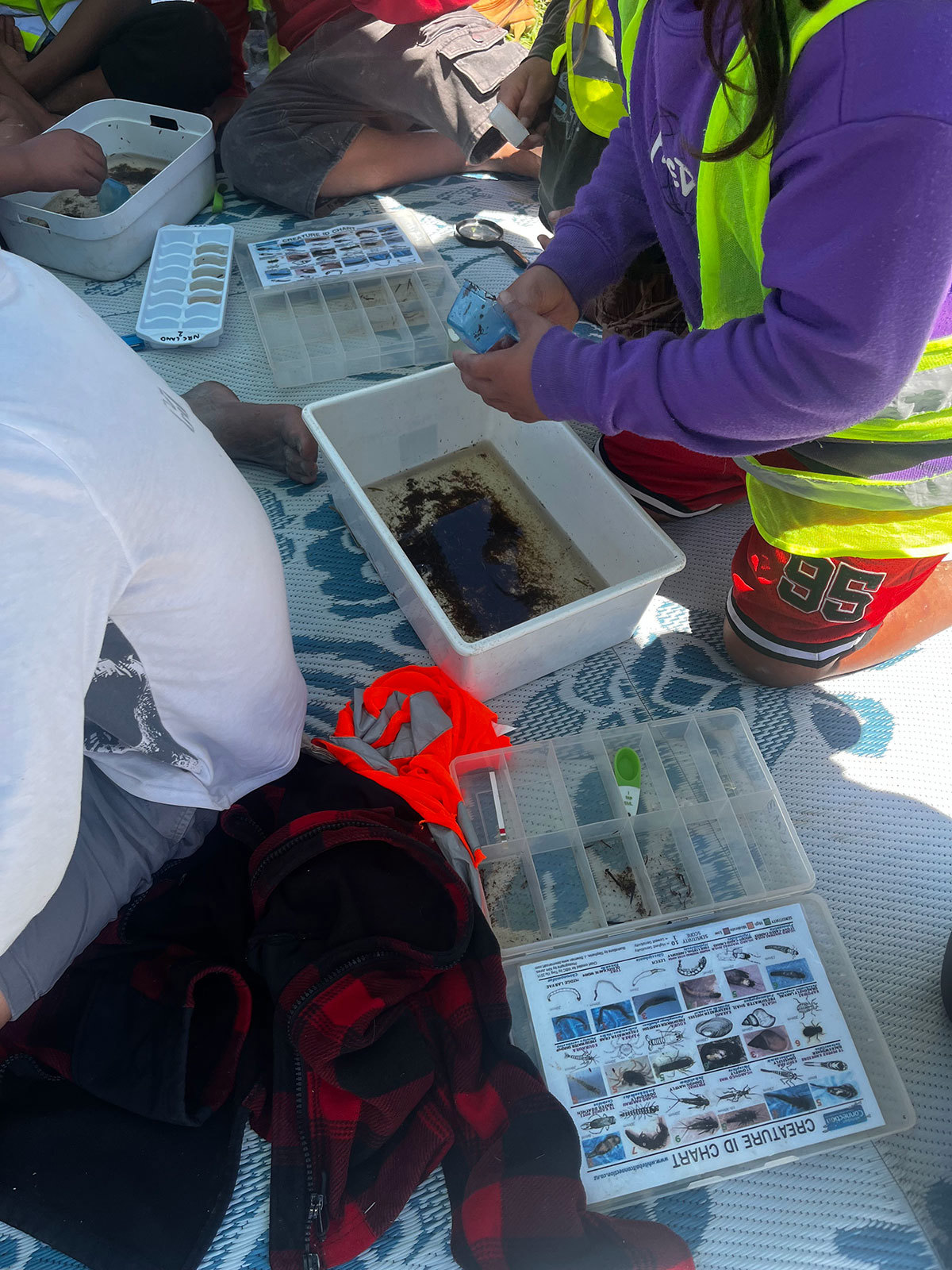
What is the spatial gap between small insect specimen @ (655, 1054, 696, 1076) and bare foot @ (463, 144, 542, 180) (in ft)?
5.44

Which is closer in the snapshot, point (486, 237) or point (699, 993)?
point (699, 993)

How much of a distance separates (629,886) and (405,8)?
1.47m

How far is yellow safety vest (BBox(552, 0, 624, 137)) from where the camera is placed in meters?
1.04

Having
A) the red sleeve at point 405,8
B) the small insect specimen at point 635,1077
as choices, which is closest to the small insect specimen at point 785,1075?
the small insect specimen at point 635,1077

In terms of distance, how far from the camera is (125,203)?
1326 mm

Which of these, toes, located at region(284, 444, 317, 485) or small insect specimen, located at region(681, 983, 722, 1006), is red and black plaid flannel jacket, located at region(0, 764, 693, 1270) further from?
toes, located at region(284, 444, 317, 485)

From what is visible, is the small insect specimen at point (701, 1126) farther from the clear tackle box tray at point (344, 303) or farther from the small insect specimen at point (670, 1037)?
the clear tackle box tray at point (344, 303)

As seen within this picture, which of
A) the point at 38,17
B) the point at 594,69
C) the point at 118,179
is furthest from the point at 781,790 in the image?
the point at 38,17

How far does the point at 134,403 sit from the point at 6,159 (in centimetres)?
111

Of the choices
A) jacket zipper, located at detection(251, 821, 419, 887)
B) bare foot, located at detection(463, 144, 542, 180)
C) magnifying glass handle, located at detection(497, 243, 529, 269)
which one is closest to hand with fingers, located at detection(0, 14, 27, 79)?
bare foot, located at detection(463, 144, 542, 180)

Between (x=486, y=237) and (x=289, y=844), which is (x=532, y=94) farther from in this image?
(x=289, y=844)

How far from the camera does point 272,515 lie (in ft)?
3.84

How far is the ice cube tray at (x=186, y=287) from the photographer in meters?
1.29

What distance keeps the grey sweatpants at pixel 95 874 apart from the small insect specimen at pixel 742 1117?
0.56 meters
